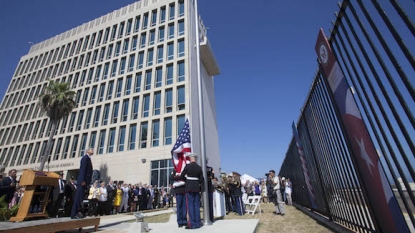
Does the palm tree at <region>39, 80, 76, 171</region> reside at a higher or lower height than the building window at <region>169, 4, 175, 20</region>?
lower

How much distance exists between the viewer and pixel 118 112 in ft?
98.8

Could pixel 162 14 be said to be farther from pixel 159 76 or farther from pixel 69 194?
pixel 69 194

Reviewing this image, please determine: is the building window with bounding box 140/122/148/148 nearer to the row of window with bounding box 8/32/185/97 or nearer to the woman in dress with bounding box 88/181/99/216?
the row of window with bounding box 8/32/185/97

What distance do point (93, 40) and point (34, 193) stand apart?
1567 inches

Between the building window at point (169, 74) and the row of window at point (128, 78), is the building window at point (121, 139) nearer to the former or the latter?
the row of window at point (128, 78)

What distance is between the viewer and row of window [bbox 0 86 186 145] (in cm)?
2789

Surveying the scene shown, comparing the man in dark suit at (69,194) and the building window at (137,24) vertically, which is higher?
the building window at (137,24)

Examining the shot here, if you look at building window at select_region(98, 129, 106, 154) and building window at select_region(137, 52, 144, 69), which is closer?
building window at select_region(98, 129, 106, 154)

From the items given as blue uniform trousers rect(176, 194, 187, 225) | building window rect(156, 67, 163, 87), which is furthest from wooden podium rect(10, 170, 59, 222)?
building window rect(156, 67, 163, 87)

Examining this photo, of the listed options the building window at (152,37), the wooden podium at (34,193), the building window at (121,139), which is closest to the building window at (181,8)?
the building window at (152,37)

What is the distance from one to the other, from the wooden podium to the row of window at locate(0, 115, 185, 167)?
20.5m

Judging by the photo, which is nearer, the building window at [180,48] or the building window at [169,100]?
the building window at [169,100]

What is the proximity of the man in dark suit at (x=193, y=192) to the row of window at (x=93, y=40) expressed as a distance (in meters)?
31.1

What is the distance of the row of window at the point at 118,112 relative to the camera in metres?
27.9
